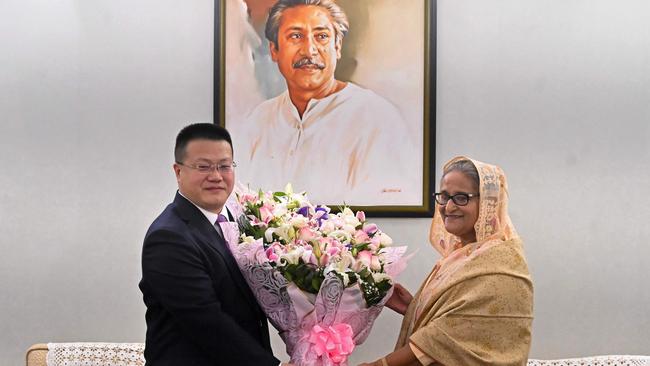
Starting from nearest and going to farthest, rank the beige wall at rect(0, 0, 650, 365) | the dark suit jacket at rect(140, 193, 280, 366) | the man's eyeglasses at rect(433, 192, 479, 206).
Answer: the dark suit jacket at rect(140, 193, 280, 366) → the man's eyeglasses at rect(433, 192, 479, 206) → the beige wall at rect(0, 0, 650, 365)

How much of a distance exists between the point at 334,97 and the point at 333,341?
1.53 metres

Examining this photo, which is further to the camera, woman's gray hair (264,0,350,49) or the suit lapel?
woman's gray hair (264,0,350,49)

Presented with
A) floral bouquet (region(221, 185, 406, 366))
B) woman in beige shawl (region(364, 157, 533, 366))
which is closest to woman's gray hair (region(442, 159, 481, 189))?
woman in beige shawl (region(364, 157, 533, 366))

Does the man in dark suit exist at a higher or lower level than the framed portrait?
lower

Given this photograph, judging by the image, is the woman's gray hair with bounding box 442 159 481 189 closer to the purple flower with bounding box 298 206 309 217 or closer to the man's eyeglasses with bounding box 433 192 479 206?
the man's eyeglasses with bounding box 433 192 479 206

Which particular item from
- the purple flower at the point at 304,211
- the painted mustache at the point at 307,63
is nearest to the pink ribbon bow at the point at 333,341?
the purple flower at the point at 304,211

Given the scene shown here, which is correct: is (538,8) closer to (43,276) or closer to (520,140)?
(520,140)

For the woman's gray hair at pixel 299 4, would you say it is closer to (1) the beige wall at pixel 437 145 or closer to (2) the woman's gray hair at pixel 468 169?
(1) the beige wall at pixel 437 145

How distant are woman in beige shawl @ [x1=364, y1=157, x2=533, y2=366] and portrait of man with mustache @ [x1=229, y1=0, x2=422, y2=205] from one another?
38.7 inches

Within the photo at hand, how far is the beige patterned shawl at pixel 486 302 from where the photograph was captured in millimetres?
2191

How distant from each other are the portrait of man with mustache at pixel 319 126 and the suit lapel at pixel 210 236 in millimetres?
1146

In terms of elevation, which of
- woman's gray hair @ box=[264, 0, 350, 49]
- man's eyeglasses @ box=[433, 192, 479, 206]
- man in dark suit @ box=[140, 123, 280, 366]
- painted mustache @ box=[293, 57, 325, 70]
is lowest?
man in dark suit @ box=[140, 123, 280, 366]

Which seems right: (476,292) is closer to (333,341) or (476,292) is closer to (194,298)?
(333,341)

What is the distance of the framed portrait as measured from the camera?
10.9 feet
